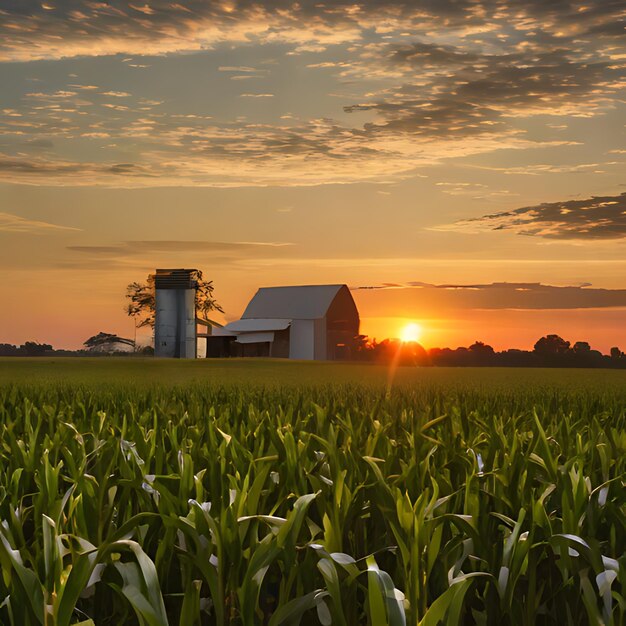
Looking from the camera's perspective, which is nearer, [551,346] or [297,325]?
[551,346]


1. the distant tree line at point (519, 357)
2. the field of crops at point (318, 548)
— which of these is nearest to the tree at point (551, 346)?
the distant tree line at point (519, 357)

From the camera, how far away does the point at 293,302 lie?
60.1 m

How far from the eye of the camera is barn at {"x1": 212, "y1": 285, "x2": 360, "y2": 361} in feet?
189

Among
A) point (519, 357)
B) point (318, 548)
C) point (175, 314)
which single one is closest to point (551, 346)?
point (519, 357)

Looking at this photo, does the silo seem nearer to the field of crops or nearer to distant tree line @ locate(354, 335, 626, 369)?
distant tree line @ locate(354, 335, 626, 369)

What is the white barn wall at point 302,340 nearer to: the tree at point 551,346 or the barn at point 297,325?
the barn at point 297,325

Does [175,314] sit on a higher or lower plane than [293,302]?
lower

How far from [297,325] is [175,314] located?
987 cm

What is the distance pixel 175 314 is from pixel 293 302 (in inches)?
432

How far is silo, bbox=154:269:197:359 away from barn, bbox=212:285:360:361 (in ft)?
23.8

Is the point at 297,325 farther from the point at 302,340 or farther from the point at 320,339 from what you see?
the point at 320,339

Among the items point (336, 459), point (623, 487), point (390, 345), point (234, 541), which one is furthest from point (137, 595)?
point (390, 345)

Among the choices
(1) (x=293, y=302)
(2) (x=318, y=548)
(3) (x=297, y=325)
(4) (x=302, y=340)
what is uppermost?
(1) (x=293, y=302)

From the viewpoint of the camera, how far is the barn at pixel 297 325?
189ft
